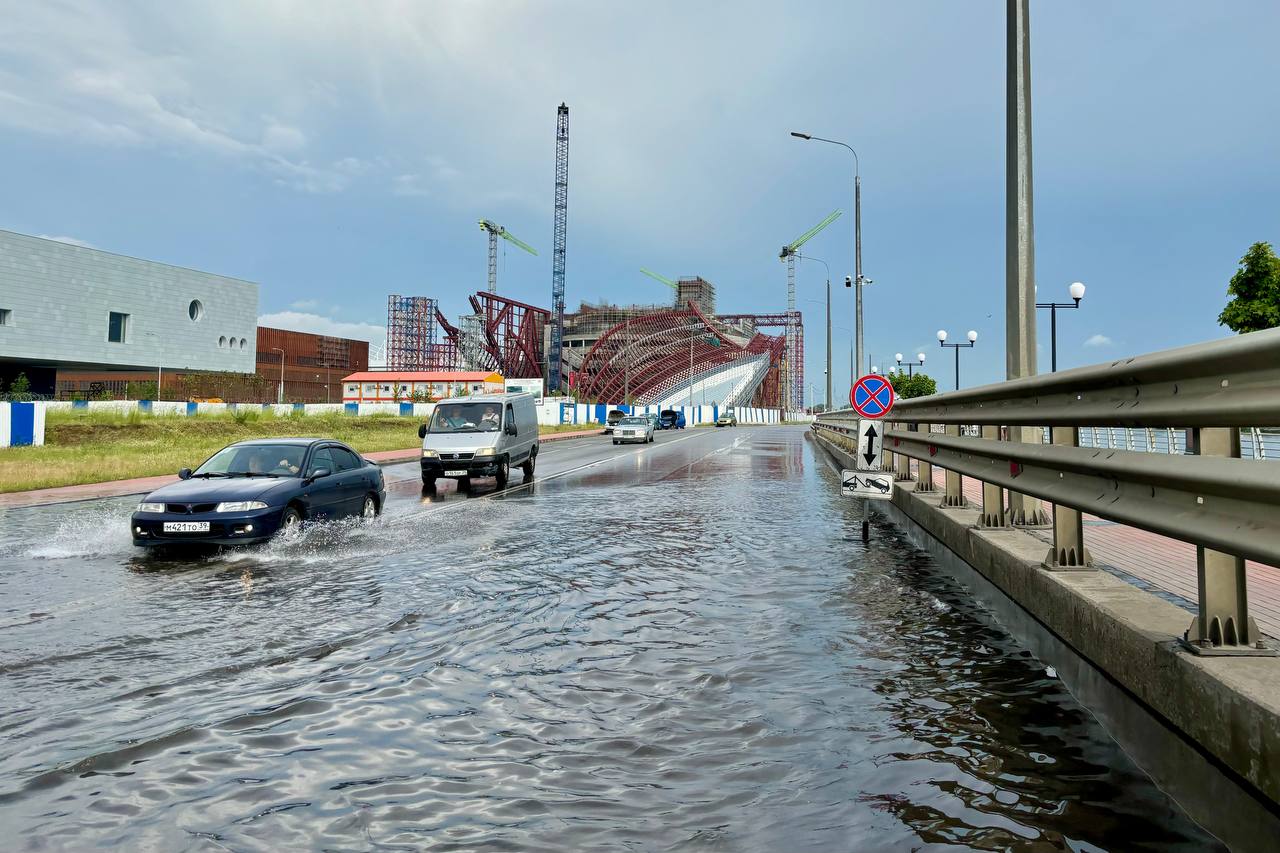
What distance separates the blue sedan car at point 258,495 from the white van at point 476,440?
5.65 metres

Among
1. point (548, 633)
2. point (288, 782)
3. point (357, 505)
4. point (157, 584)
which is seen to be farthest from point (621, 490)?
point (288, 782)

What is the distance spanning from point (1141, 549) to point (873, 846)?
623 centimetres

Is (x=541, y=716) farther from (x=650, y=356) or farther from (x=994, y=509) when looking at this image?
(x=650, y=356)

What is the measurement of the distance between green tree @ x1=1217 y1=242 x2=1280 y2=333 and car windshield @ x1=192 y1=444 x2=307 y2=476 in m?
48.0

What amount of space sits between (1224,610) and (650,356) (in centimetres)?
14652

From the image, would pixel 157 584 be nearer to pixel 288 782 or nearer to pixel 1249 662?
pixel 288 782

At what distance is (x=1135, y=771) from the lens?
12.3 feet

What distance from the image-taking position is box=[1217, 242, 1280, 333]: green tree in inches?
1807

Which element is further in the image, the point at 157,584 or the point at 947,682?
the point at 157,584

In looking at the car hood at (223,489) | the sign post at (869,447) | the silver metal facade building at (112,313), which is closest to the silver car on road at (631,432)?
the sign post at (869,447)

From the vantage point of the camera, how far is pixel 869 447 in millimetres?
11570

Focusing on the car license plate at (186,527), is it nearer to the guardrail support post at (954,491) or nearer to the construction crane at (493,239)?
the guardrail support post at (954,491)

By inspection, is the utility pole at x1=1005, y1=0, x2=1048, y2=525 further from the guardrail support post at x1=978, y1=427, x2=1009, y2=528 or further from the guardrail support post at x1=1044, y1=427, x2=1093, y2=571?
the guardrail support post at x1=1044, y1=427, x2=1093, y2=571

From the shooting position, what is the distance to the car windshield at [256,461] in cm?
1167
